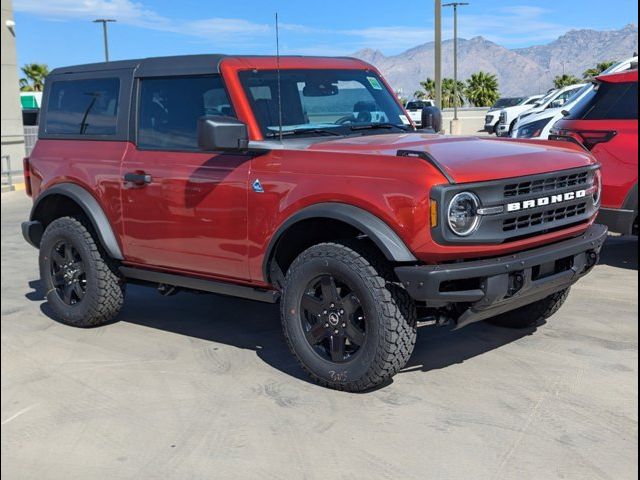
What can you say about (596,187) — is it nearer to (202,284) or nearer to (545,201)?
(545,201)

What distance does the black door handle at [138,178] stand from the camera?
Result: 5.26 m

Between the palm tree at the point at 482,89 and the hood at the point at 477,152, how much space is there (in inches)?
2570

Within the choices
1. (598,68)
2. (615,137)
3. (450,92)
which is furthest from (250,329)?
(450,92)

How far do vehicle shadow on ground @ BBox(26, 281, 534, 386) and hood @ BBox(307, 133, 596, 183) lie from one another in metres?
1.36

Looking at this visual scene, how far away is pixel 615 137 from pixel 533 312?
2.60 meters

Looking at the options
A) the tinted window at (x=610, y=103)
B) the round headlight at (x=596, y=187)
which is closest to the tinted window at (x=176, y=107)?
the round headlight at (x=596, y=187)

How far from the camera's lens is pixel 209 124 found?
4.54 metres

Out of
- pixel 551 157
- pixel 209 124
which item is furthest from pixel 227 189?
pixel 551 157

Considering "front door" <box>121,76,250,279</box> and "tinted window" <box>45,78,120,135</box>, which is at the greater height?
"tinted window" <box>45,78,120,135</box>

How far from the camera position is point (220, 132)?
14.9 ft

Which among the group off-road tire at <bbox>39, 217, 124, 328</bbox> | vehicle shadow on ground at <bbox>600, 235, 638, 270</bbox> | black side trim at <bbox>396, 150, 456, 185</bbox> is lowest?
vehicle shadow on ground at <bbox>600, 235, 638, 270</bbox>

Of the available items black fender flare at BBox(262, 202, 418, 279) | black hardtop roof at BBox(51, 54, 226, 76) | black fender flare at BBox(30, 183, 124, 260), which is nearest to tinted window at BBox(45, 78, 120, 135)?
black hardtop roof at BBox(51, 54, 226, 76)

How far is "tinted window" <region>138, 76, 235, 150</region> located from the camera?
5148mm

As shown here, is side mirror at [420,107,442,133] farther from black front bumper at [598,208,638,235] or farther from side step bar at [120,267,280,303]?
side step bar at [120,267,280,303]
